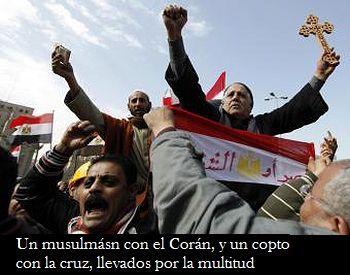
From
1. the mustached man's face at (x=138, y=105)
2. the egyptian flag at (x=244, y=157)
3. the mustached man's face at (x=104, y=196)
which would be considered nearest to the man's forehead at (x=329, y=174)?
the mustached man's face at (x=104, y=196)

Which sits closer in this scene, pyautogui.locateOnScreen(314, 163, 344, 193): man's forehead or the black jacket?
pyautogui.locateOnScreen(314, 163, 344, 193): man's forehead

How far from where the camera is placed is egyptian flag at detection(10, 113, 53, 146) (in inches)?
352

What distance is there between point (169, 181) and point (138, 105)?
2655 mm

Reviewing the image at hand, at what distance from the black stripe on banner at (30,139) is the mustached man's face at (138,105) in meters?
5.34

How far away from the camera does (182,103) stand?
3.63 metres

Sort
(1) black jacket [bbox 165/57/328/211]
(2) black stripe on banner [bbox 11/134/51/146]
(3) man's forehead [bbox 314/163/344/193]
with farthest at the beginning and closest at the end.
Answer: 1. (2) black stripe on banner [bbox 11/134/51/146]
2. (1) black jacket [bbox 165/57/328/211]
3. (3) man's forehead [bbox 314/163/344/193]

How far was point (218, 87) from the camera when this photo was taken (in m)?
6.16

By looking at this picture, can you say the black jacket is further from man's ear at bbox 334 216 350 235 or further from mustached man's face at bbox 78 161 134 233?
man's ear at bbox 334 216 350 235

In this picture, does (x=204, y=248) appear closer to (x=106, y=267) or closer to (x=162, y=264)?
(x=162, y=264)

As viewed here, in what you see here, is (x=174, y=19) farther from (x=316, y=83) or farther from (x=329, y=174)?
(x=329, y=174)

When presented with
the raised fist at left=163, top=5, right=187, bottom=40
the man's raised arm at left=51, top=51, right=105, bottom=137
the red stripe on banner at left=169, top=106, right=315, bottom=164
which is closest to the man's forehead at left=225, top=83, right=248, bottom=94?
the red stripe on banner at left=169, top=106, right=315, bottom=164

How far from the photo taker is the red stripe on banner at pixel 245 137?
3.56 metres

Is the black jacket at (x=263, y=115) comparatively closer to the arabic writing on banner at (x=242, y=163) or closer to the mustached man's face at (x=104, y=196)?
the arabic writing on banner at (x=242, y=163)

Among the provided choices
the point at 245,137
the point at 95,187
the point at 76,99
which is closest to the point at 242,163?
the point at 245,137
